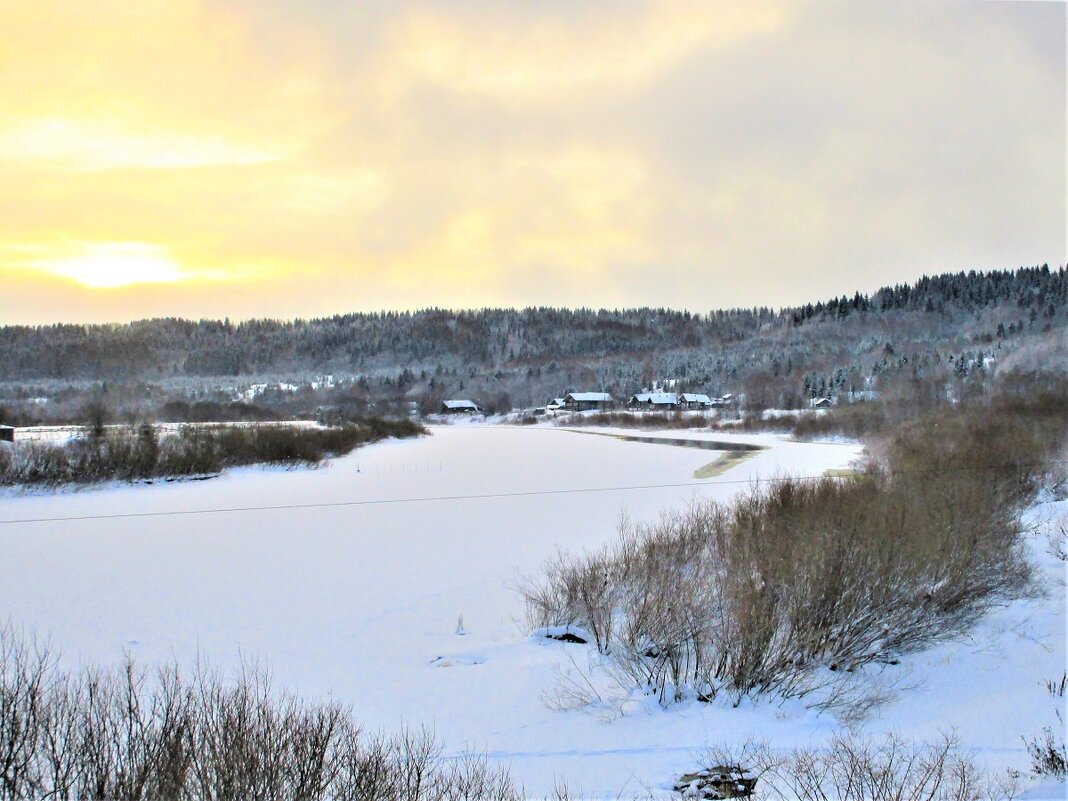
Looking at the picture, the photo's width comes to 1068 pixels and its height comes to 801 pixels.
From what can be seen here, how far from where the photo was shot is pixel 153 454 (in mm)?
30219

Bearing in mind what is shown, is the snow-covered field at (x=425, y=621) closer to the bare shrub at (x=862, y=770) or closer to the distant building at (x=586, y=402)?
the bare shrub at (x=862, y=770)

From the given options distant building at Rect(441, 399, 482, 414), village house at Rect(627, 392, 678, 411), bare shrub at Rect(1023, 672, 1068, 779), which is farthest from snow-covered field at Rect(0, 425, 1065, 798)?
distant building at Rect(441, 399, 482, 414)

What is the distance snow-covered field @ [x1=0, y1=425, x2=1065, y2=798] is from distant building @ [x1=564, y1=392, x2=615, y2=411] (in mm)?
95236

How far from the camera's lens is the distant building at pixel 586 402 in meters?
120

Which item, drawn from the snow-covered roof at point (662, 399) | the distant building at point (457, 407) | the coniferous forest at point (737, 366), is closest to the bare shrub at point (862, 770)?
the coniferous forest at point (737, 366)

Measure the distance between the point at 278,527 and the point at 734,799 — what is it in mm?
15701

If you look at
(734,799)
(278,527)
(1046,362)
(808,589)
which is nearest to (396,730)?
(734,799)

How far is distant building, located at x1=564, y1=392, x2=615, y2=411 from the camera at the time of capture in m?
120

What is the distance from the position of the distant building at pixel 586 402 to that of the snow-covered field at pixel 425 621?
95.2 metres

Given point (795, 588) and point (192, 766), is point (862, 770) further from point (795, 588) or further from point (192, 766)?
point (192, 766)

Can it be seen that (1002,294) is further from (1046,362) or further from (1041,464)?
(1041,464)

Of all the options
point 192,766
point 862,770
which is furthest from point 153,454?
point 862,770

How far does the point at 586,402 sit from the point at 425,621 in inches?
4388

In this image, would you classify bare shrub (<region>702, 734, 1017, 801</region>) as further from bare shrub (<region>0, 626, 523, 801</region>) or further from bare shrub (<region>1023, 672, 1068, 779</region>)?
bare shrub (<region>0, 626, 523, 801</region>)
